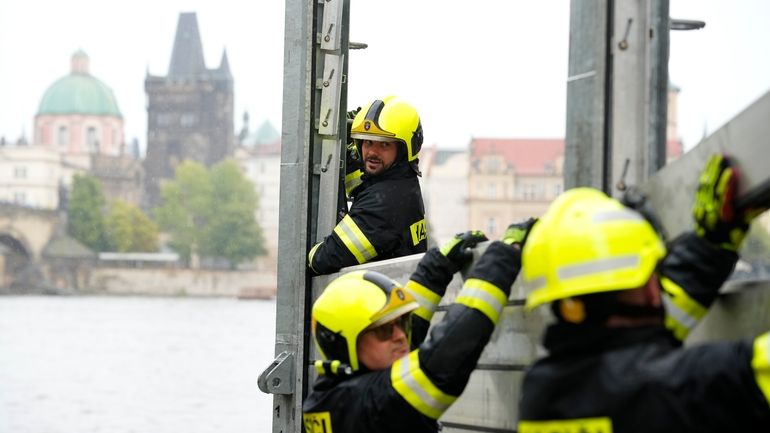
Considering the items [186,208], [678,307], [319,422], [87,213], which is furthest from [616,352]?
[87,213]

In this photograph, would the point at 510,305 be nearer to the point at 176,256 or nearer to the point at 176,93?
the point at 176,256

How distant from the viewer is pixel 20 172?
139m

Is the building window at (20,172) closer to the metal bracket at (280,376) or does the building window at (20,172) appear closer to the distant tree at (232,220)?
the distant tree at (232,220)

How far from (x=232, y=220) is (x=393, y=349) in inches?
4714

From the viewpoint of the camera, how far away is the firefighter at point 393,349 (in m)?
3.52

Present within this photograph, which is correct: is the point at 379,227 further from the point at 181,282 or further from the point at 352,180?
the point at 181,282

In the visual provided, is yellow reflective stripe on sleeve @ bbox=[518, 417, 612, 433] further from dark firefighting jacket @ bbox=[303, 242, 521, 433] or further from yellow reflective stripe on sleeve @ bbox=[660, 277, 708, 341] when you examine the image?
dark firefighting jacket @ bbox=[303, 242, 521, 433]

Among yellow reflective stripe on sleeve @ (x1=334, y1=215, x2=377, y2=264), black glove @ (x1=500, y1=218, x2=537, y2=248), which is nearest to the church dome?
yellow reflective stripe on sleeve @ (x1=334, y1=215, x2=377, y2=264)

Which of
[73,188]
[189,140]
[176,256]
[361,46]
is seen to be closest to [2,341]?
[176,256]

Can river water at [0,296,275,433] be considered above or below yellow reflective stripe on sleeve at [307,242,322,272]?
below

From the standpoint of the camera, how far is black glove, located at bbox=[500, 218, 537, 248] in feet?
12.1

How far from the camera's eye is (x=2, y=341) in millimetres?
89188

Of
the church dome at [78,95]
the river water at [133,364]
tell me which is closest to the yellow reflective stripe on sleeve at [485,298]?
the river water at [133,364]

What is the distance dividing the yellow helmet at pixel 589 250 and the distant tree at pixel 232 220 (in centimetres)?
11335
